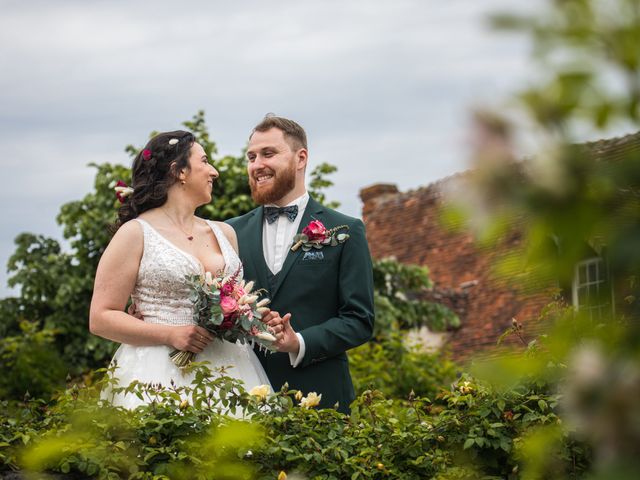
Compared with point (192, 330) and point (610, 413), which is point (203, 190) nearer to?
point (192, 330)

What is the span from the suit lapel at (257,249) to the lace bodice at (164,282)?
0.41 metres

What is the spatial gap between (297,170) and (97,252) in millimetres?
9047

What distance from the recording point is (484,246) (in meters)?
1.61

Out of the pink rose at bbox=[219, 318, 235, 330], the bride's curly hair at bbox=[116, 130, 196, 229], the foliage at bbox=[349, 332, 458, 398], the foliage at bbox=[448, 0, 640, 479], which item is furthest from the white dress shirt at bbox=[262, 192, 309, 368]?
the foliage at bbox=[349, 332, 458, 398]

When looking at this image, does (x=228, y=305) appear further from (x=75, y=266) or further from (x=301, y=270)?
(x=75, y=266)

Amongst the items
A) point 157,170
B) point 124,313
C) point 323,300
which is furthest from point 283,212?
point 124,313

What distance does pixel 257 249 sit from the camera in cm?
582

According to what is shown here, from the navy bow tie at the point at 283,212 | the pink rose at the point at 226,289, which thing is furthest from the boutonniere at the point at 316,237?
the pink rose at the point at 226,289

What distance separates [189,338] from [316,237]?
957mm

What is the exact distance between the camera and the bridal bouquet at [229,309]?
5059mm

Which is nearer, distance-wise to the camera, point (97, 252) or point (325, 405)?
point (325, 405)

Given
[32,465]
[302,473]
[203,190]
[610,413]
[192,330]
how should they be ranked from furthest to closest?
[203,190], [192,330], [302,473], [32,465], [610,413]

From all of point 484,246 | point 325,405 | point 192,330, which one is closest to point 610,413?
point 484,246

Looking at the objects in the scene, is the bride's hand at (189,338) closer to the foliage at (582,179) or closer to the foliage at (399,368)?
the foliage at (582,179)
